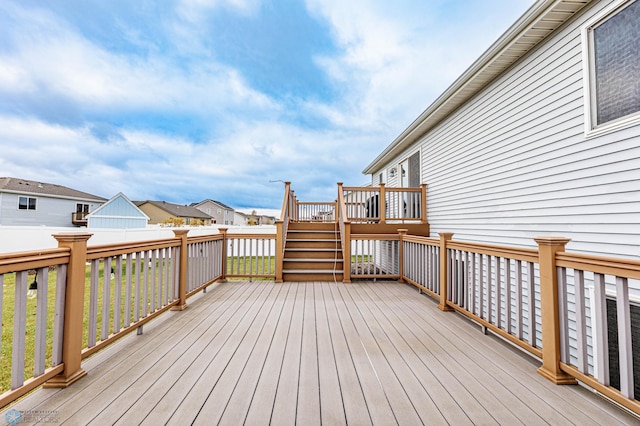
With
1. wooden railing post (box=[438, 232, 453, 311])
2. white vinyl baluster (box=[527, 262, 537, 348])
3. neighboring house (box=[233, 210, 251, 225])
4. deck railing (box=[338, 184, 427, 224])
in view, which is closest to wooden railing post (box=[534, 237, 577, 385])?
white vinyl baluster (box=[527, 262, 537, 348])

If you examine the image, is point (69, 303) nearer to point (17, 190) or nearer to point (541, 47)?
point (541, 47)

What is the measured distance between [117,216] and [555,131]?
2102cm

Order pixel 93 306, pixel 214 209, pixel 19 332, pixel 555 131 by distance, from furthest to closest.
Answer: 1. pixel 214 209
2. pixel 555 131
3. pixel 93 306
4. pixel 19 332

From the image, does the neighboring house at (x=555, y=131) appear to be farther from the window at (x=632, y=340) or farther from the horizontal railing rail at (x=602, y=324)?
the horizontal railing rail at (x=602, y=324)

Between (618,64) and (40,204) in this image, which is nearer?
(618,64)

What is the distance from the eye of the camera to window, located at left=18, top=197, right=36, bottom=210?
1673 centimetres

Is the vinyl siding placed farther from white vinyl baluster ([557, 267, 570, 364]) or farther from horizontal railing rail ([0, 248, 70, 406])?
white vinyl baluster ([557, 267, 570, 364])

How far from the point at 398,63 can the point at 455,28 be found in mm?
2935

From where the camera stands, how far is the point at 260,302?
3.55 metres

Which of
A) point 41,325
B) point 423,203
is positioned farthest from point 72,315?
point 423,203

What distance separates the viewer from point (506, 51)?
3744mm

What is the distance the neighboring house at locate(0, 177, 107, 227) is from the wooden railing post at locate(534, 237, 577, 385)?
24737 millimetres

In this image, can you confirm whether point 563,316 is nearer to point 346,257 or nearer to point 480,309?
point 480,309

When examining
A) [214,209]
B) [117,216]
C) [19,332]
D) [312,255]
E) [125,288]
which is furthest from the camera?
[214,209]
